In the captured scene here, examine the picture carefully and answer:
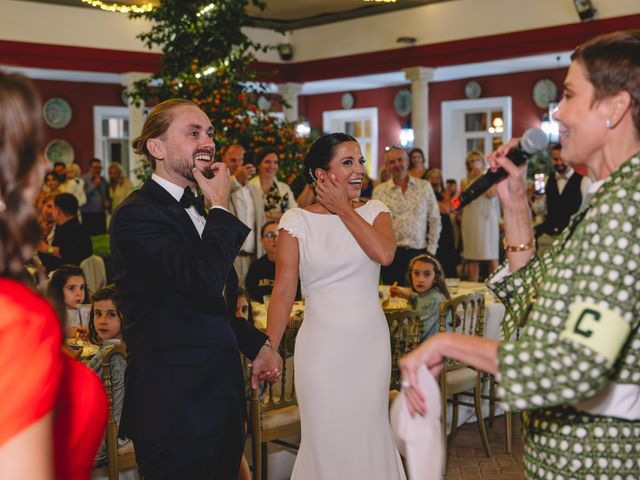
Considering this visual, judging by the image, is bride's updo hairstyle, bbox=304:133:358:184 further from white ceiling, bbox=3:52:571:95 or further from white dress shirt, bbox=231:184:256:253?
white ceiling, bbox=3:52:571:95

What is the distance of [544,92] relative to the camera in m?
16.2

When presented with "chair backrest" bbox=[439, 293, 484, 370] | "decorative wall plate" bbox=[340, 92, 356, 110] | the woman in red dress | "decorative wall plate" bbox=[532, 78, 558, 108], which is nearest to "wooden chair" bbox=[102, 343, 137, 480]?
"chair backrest" bbox=[439, 293, 484, 370]

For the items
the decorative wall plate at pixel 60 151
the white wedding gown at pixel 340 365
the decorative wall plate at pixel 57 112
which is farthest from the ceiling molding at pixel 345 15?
the white wedding gown at pixel 340 365

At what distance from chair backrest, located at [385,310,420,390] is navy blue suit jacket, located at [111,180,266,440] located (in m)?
1.89

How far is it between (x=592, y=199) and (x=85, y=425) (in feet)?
3.42

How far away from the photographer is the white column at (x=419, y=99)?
47.6ft

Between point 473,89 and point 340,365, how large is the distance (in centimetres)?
1475

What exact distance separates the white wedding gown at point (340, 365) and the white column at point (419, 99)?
36.3 ft

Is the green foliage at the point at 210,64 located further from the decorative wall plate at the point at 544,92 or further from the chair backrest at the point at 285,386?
the decorative wall plate at the point at 544,92

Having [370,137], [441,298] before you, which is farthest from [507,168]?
[370,137]

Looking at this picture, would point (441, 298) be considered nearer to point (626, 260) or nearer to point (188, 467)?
point (188, 467)

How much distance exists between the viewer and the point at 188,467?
8.48 feet

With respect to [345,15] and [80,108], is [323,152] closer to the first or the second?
[345,15]

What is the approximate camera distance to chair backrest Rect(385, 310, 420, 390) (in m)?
4.41
